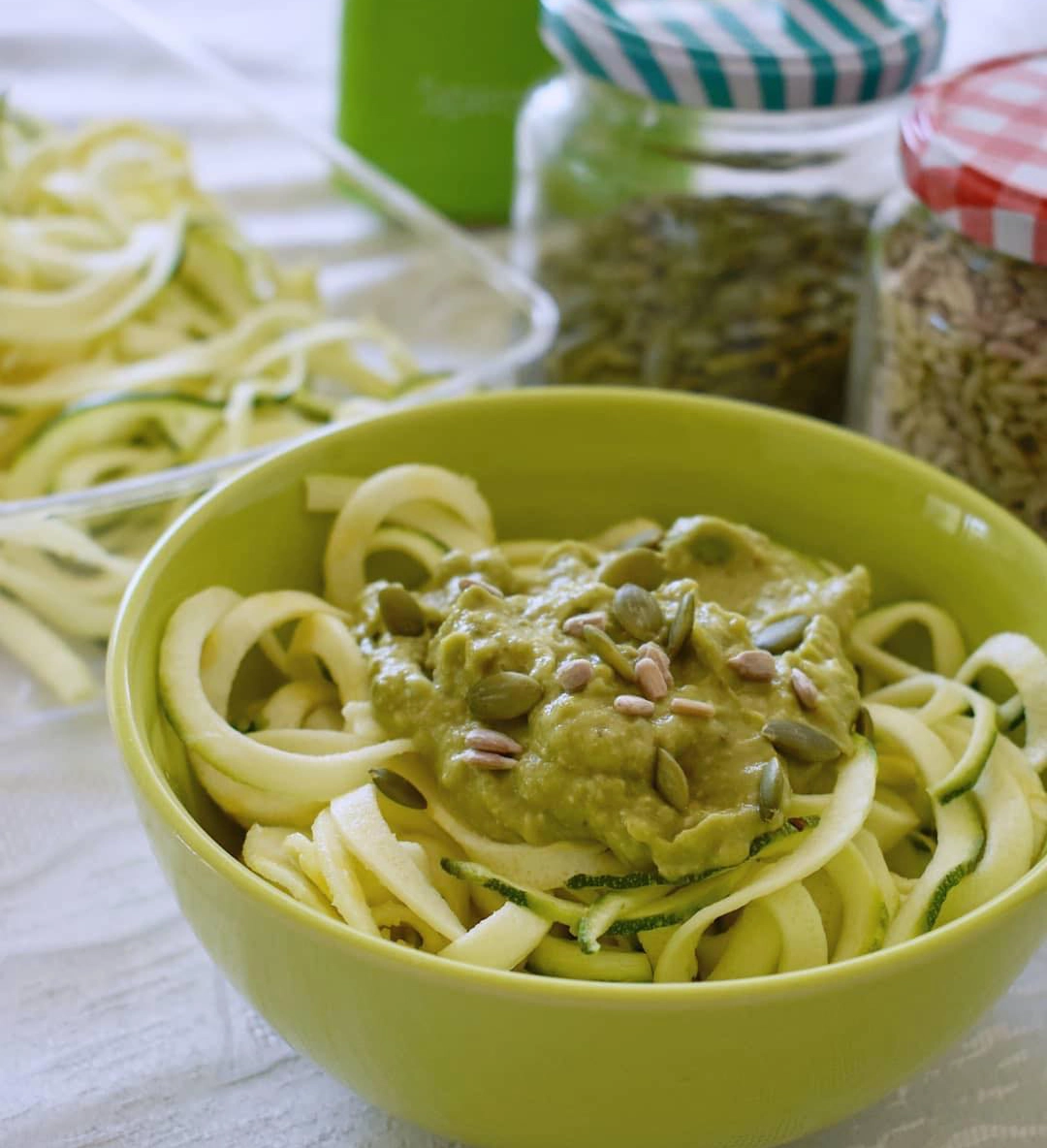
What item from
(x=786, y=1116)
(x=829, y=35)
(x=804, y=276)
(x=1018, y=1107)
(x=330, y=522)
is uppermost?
(x=829, y=35)

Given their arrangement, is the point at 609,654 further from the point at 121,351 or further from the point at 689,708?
the point at 121,351

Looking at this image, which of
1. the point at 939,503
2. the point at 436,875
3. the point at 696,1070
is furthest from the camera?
the point at 939,503

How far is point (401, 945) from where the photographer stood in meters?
1.08

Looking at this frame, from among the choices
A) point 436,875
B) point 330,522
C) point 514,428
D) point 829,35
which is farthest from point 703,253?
point 436,875

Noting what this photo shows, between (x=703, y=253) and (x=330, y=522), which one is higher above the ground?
(x=703, y=253)

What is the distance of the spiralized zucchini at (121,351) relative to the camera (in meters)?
1.79

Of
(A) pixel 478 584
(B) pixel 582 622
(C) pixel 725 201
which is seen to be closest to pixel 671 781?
(B) pixel 582 622

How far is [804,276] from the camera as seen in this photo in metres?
2.03

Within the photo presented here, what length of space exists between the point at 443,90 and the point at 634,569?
1398 mm

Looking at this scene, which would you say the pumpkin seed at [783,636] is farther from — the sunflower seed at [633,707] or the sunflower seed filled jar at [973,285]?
the sunflower seed filled jar at [973,285]

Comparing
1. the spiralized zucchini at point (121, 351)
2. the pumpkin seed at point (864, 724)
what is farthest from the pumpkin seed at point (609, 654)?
the spiralized zucchini at point (121, 351)

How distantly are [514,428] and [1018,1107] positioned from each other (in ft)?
2.73

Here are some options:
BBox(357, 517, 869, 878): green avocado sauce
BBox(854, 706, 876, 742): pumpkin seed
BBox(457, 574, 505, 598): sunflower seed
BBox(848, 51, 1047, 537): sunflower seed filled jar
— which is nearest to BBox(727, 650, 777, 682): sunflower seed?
BBox(357, 517, 869, 878): green avocado sauce

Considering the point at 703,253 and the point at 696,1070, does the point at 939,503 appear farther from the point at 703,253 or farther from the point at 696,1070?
the point at 696,1070
